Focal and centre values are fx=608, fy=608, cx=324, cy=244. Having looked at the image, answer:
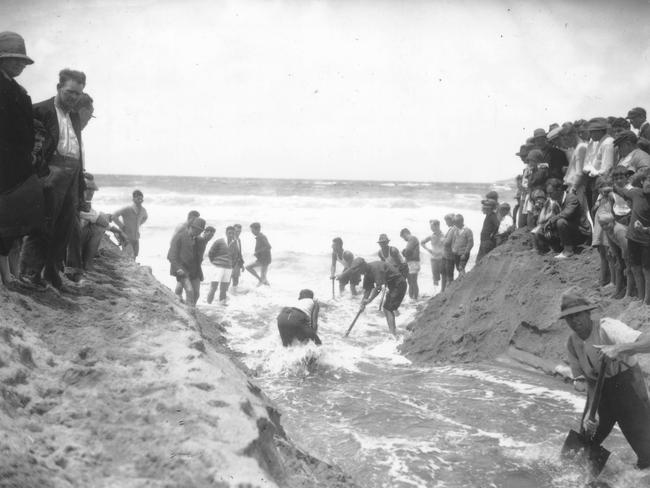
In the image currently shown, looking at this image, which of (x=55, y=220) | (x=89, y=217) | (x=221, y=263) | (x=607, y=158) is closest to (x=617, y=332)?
(x=55, y=220)

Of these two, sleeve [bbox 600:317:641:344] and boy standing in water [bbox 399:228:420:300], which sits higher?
sleeve [bbox 600:317:641:344]

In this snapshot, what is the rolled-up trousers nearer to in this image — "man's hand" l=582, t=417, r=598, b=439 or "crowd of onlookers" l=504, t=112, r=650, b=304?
"man's hand" l=582, t=417, r=598, b=439

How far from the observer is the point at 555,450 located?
5309 mm

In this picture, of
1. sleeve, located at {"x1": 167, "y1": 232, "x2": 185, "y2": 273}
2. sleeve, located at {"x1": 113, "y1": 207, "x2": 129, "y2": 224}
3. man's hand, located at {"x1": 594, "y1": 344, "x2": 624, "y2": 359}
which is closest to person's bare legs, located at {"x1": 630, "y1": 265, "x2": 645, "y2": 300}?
man's hand, located at {"x1": 594, "y1": 344, "x2": 624, "y2": 359}

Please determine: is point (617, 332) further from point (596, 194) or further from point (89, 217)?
point (596, 194)

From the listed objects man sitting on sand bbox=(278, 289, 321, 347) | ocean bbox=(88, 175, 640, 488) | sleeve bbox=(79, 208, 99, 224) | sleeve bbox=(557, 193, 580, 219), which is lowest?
ocean bbox=(88, 175, 640, 488)

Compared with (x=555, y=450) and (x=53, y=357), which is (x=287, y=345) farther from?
(x=53, y=357)

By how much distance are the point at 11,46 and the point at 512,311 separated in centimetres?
742

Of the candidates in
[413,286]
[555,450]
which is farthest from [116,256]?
[413,286]

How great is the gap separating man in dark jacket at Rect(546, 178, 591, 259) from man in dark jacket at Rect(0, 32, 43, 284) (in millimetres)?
7377

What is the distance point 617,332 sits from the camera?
13.8ft

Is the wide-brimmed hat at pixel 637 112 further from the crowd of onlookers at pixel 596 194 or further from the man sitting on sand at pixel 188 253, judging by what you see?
the man sitting on sand at pixel 188 253

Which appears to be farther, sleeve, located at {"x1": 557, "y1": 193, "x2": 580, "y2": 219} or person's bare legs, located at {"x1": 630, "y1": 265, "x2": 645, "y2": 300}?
sleeve, located at {"x1": 557, "y1": 193, "x2": 580, "y2": 219}

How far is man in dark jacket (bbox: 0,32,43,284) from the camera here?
348 centimetres
